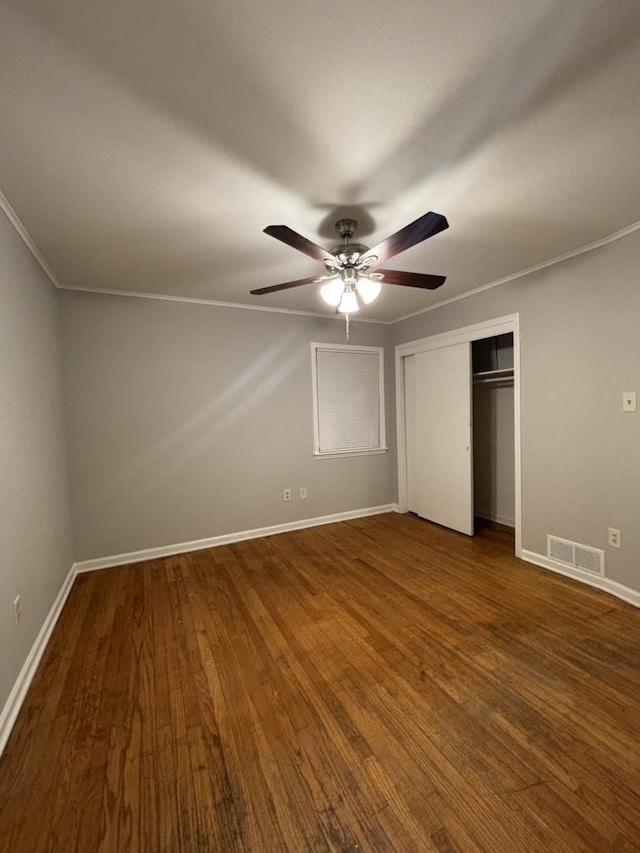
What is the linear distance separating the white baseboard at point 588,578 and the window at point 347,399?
6.46 feet

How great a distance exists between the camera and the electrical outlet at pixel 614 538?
2.36 meters

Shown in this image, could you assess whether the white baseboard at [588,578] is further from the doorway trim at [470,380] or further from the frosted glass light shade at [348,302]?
the frosted glass light shade at [348,302]

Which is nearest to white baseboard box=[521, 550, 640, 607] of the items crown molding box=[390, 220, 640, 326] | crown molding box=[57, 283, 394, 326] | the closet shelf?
the closet shelf

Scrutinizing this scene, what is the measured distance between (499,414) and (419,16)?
3.49 meters

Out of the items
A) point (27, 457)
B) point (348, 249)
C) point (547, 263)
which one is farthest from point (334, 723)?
point (547, 263)

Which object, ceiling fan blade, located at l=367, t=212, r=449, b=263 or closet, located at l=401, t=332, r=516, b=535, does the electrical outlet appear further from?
ceiling fan blade, located at l=367, t=212, r=449, b=263

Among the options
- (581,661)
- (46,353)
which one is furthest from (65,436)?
(581,661)

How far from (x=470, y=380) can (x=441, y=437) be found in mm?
711

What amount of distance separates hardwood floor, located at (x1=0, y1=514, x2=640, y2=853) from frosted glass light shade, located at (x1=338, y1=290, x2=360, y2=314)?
1978 millimetres

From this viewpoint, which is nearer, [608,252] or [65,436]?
[608,252]

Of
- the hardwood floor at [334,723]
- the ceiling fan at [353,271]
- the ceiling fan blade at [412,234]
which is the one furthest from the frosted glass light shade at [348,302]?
the hardwood floor at [334,723]

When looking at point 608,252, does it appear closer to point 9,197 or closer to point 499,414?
point 499,414

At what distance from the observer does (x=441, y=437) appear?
380 cm

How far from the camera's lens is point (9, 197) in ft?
5.62
